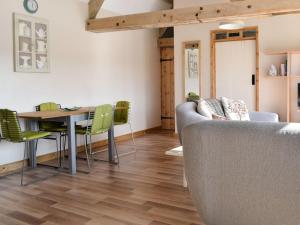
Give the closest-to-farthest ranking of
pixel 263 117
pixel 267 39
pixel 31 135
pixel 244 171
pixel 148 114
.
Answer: pixel 244 171, pixel 31 135, pixel 263 117, pixel 267 39, pixel 148 114

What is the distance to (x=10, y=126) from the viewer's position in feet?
11.8

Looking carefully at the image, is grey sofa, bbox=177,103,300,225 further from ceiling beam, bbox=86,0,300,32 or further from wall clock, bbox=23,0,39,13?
wall clock, bbox=23,0,39,13

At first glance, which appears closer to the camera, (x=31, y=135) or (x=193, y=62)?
(x=31, y=135)

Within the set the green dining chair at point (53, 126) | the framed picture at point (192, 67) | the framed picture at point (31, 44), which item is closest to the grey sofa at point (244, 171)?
the green dining chair at point (53, 126)

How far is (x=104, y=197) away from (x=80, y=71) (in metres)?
2.83

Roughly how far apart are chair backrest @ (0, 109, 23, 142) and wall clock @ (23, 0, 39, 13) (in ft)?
5.37

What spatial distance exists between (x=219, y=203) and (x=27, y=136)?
2.68 metres

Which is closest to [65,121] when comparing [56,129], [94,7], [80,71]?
[56,129]

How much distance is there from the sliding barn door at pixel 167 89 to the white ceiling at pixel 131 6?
3.41 feet

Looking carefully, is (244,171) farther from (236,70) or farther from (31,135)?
(236,70)

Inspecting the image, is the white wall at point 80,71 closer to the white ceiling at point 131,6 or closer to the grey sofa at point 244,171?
the white ceiling at point 131,6

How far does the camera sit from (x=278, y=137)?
146 cm

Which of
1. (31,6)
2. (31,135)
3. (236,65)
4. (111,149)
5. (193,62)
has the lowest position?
(111,149)

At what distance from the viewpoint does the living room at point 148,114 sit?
63.5 inches
